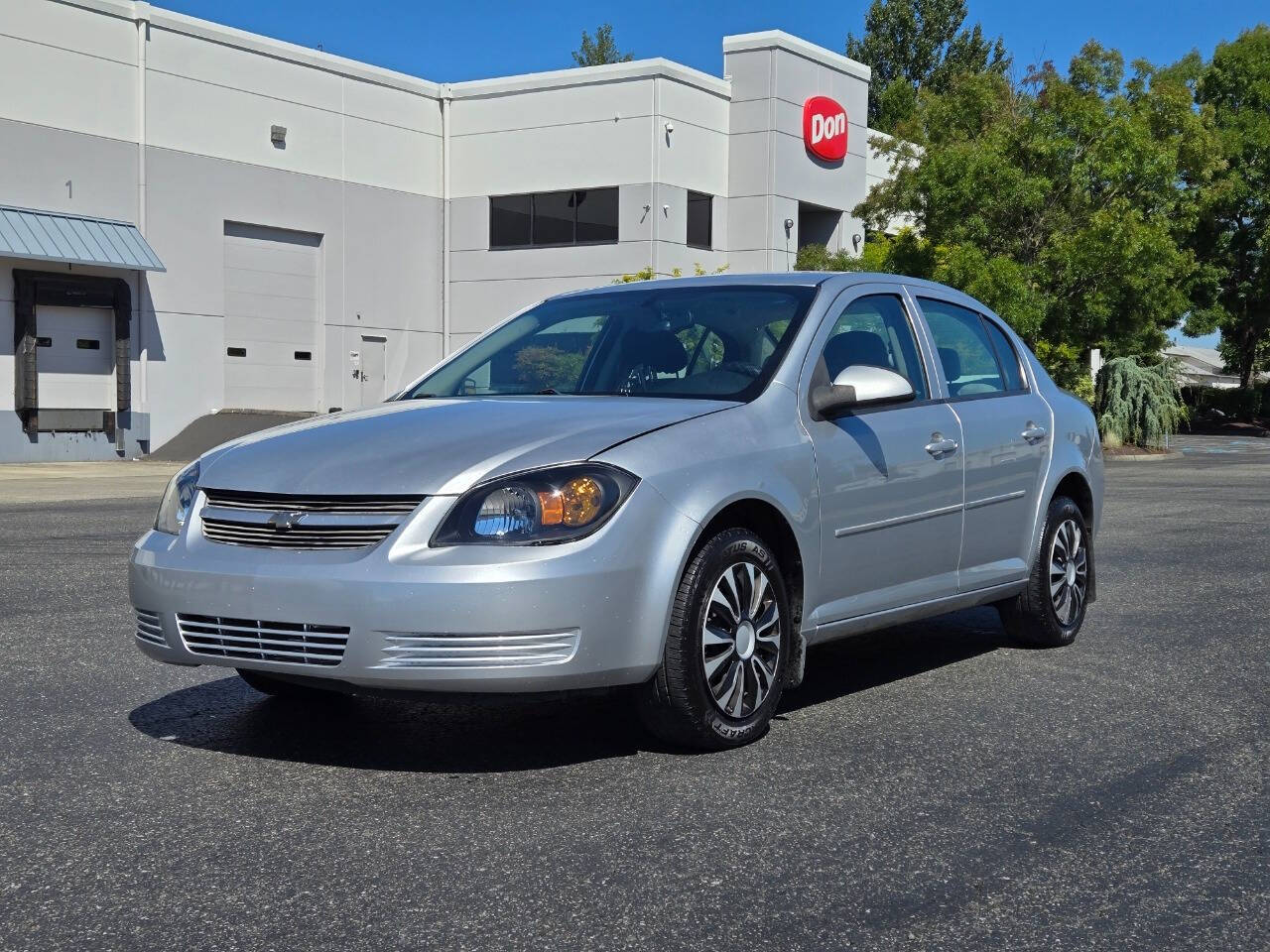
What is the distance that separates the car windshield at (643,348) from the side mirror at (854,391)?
0.21 metres

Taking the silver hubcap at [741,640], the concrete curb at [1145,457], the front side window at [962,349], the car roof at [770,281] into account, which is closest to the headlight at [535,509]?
the silver hubcap at [741,640]

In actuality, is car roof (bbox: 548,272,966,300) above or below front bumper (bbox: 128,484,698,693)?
above

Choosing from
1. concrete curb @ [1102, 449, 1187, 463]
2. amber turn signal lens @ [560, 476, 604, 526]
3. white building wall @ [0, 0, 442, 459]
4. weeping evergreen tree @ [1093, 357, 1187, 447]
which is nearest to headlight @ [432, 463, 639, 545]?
amber turn signal lens @ [560, 476, 604, 526]

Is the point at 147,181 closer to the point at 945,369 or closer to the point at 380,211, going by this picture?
the point at 380,211

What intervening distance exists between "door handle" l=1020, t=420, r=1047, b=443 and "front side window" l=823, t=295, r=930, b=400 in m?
0.78

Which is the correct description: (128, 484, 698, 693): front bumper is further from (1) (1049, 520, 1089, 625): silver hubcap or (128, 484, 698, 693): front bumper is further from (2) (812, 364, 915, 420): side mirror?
(1) (1049, 520, 1089, 625): silver hubcap

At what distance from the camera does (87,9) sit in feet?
99.2

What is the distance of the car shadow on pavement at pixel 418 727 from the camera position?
212 inches

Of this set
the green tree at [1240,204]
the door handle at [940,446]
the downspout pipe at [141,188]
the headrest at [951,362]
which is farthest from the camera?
the green tree at [1240,204]

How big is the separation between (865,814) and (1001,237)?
2963 centimetres

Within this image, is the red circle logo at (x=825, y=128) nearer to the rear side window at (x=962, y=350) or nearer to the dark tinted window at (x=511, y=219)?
the dark tinted window at (x=511, y=219)

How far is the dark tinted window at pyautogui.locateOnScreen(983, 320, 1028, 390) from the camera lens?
760 cm

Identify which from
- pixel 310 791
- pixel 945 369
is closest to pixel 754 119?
pixel 945 369

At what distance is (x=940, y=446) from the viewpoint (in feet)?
21.6
